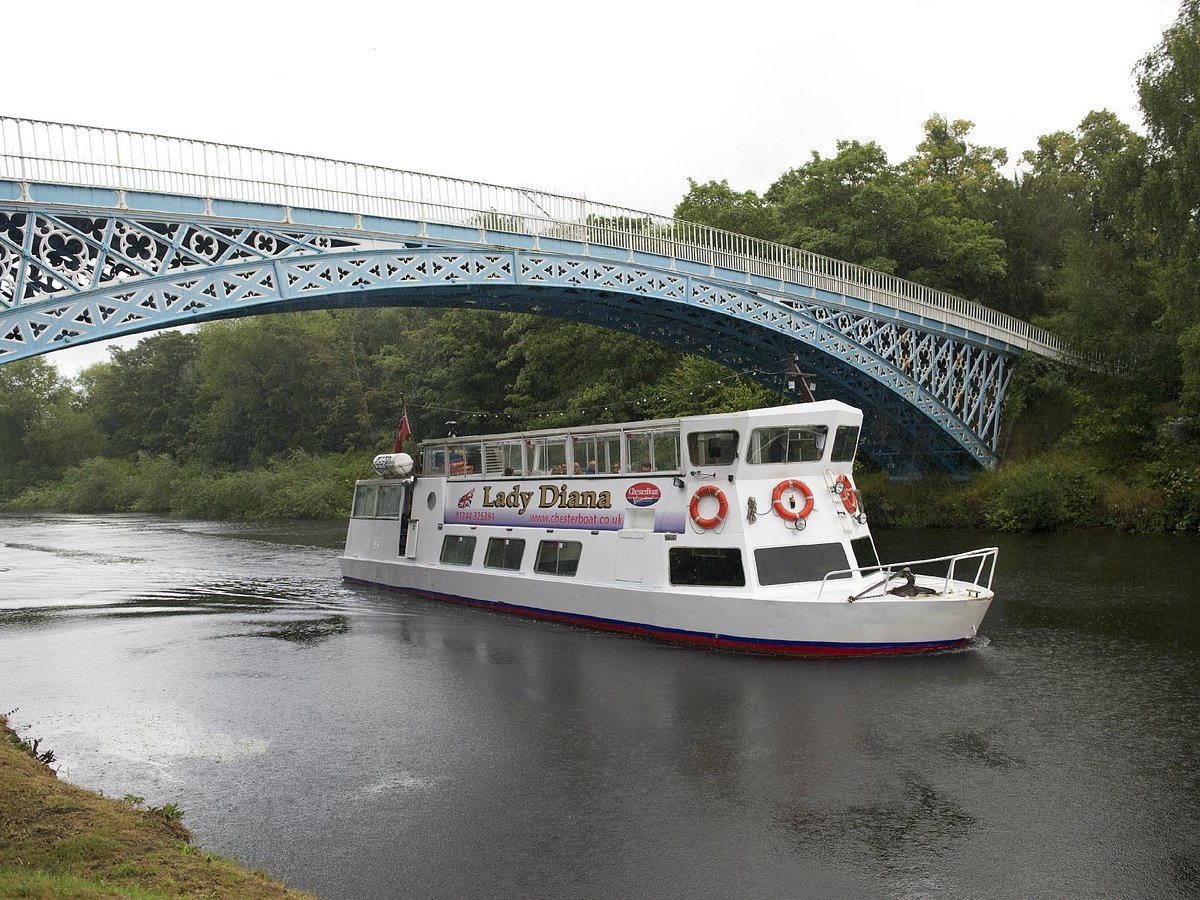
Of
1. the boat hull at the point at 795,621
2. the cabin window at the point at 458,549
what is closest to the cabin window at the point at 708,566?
the boat hull at the point at 795,621

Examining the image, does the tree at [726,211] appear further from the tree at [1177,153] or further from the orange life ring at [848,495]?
the orange life ring at [848,495]

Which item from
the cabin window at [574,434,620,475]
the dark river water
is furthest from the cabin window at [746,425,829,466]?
the dark river water

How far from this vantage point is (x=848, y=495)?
18.0 meters

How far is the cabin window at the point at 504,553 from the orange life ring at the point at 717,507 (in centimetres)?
508

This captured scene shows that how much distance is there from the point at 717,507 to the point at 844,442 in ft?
9.01

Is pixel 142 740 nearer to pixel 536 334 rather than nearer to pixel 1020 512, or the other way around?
pixel 1020 512

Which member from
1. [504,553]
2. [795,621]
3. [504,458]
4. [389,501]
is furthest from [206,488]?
[795,621]

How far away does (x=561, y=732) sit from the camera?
13711 millimetres

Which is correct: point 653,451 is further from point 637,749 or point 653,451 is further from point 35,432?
point 35,432

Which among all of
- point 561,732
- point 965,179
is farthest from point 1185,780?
point 965,179

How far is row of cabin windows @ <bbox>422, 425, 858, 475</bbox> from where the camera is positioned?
17672 millimetres

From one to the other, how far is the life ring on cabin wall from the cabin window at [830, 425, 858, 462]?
385 millimetres

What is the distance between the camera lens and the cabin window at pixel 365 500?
26.9 metres

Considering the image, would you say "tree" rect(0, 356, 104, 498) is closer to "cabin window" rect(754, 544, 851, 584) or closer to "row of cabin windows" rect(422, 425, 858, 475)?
"row of cabin windows" rect(422, 425, 858, 475)
